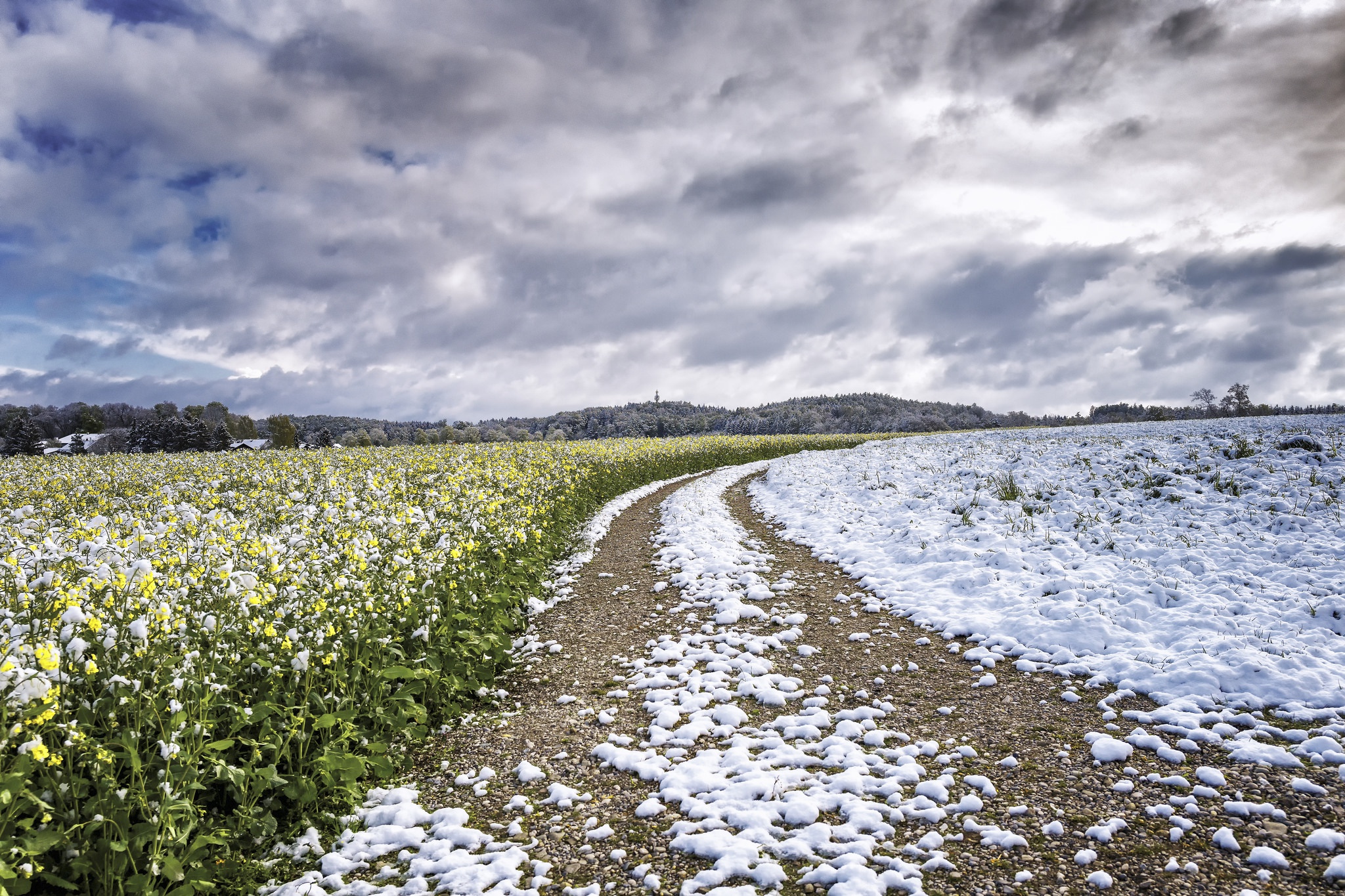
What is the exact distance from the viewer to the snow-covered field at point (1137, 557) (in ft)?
23.0

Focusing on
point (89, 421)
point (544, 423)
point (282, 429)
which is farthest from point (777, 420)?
point (89, 421)

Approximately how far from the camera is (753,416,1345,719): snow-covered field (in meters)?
7.00

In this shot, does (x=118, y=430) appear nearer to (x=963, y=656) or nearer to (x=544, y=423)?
(x=544, y=423)

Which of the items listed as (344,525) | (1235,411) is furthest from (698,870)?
(1235,411)

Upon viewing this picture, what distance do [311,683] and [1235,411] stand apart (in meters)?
55.6

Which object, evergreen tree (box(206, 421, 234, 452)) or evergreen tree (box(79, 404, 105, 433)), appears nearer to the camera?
evergreen tree (box(206, 421, 234, 452))

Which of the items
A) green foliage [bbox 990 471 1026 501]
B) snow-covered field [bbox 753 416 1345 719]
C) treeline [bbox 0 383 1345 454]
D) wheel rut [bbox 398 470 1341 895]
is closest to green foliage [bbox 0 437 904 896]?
wheel rut [bbox 398 470 1341 895]

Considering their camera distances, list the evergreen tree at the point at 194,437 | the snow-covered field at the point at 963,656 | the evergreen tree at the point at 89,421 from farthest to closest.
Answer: the evergreen tree at the point at 89,421, the evergreen tree at the point at 194,437, the snow-covered field at the point at 963,656

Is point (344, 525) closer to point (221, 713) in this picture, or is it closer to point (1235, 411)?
point (221, 713)

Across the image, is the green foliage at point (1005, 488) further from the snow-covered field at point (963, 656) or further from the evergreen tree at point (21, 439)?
the evergreen tree at point (21, 439)

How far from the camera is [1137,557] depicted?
10.5 m

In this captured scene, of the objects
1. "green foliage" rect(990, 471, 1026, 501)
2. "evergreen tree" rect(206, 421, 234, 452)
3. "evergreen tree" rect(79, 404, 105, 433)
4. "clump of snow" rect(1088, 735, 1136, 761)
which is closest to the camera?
"clump of snow" rect(1088, 735, 1136, 761)

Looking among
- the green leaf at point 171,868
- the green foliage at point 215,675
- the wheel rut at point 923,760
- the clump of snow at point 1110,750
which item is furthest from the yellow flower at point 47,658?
the clump of snow at point 1110,750

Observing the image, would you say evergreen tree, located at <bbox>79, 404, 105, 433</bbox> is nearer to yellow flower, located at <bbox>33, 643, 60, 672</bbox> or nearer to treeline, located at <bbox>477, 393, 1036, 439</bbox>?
treeline, located at <bbox>477, 393, 1036, 439</bbox>
